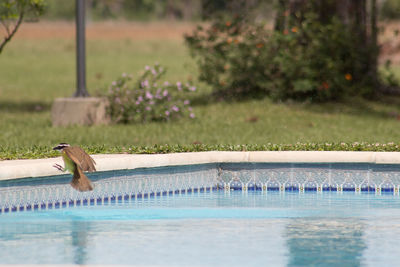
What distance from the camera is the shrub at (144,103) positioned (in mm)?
15625

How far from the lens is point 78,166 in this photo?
8.30 m

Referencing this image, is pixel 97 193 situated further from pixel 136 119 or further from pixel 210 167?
pixel 136 119

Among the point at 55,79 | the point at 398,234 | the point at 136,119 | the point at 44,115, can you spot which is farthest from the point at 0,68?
the point at 398,234

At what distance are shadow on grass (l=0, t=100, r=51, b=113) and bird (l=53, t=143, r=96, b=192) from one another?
1025 cm

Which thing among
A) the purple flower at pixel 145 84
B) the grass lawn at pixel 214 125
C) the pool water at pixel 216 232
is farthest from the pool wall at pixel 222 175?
the purple flower at pixel 145 84

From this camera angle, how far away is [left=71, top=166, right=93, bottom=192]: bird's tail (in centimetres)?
827

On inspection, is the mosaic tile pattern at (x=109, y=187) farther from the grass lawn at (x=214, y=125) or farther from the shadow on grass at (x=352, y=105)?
the shadow on grass at (x=352, y=105)

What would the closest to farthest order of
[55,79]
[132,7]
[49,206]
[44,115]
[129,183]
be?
[49,206] < [129,183] < [44,115] < [55,79] < [132,7]

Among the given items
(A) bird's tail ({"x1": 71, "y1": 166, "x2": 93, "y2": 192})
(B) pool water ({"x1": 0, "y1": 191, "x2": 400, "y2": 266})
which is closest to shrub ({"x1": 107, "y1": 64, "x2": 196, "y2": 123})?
(B) pool water ({"x1": 0, "y1": 191, "x2": 400, "y2": 266})

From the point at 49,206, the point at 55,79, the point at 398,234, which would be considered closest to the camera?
the point at 398,234

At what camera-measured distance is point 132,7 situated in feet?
276

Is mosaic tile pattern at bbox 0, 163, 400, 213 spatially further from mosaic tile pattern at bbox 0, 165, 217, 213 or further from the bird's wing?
the bird's wing

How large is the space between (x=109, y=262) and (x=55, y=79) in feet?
74.1

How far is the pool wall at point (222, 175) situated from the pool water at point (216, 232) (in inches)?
7.0
